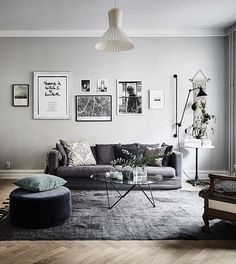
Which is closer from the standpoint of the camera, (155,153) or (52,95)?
(155,153)

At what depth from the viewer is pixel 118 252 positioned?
2.53 meters

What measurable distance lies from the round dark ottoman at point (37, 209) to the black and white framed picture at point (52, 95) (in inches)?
116

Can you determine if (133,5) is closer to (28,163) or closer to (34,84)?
(34,84)

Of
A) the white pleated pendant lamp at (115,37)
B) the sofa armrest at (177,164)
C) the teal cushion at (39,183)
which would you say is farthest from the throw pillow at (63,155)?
the white pleated pendant lamp at (115,37)

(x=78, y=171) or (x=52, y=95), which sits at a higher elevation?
(x=52, y=95)

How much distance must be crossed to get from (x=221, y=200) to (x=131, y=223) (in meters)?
1.01

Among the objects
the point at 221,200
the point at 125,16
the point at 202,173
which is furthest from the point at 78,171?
the point at 125,16

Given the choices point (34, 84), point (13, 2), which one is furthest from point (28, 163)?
point (13, 2)

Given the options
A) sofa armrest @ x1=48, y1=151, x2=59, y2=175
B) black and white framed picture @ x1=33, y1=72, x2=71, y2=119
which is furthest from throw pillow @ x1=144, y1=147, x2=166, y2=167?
black and white framed picture @ x1=33, y1=72, x2=71, y2=119

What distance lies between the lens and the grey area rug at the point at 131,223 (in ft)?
9.44

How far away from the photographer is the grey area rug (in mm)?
2877

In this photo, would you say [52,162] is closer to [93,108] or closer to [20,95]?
[93,108]

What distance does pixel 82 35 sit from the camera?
5941mm

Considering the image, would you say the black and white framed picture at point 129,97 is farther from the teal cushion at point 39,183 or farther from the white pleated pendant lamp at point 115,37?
the teal cushion at point 39,183
